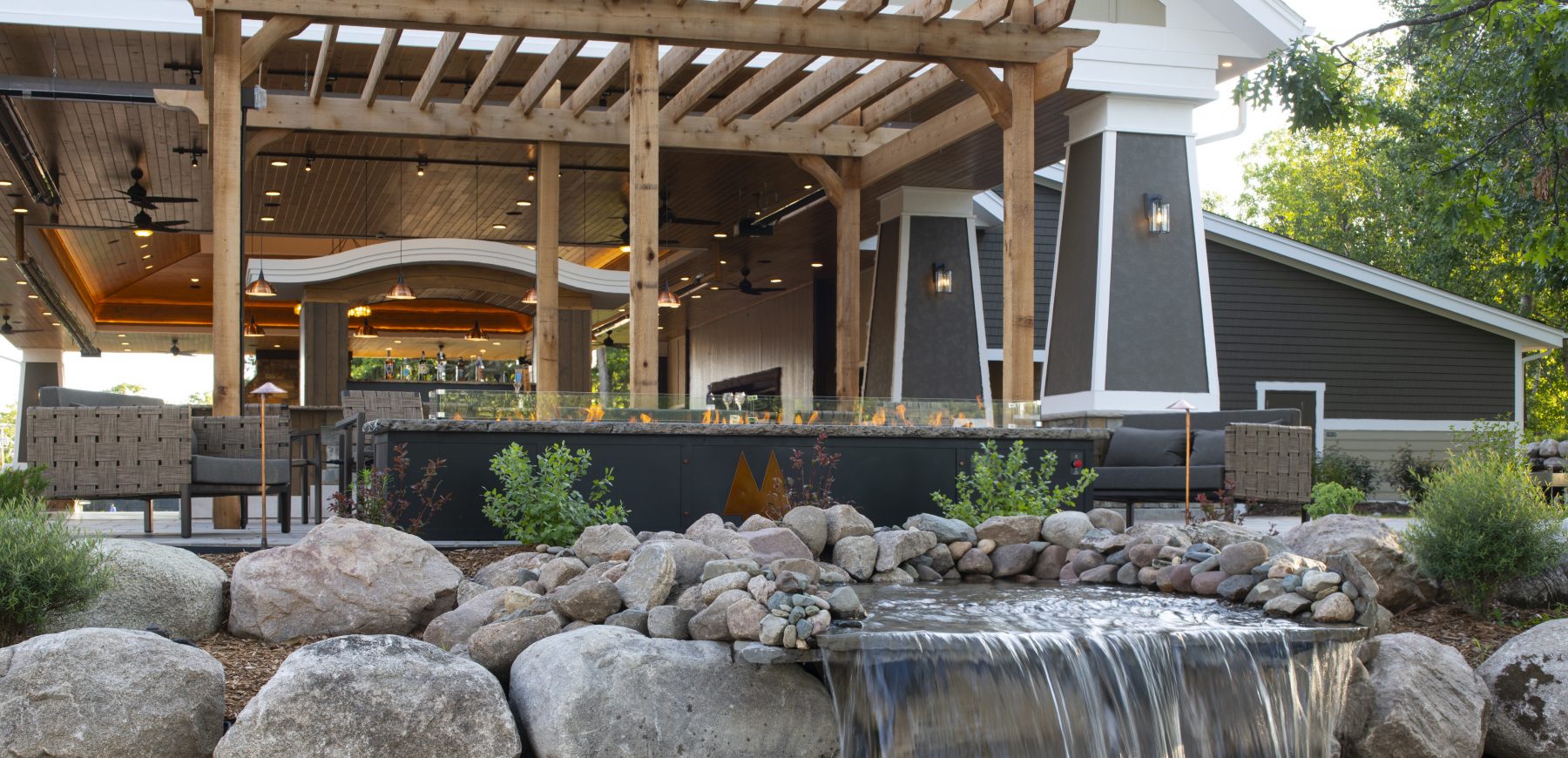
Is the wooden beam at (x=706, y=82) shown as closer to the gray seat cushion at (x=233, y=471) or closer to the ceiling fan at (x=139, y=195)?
the gray seat cushion at (x=233, y=471)

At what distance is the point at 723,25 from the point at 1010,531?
4.34m

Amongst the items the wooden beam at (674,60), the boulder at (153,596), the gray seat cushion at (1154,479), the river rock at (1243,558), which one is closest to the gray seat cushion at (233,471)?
the boulder at (153,596)

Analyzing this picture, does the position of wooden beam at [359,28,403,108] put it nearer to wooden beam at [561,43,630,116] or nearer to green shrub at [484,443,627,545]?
wooden beam at [561,43,630,116]

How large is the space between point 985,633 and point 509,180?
39.8ft

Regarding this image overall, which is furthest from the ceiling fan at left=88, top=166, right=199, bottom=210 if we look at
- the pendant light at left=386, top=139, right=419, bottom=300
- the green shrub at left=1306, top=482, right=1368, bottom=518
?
the green shrub at left=1306, top=482, right=1368, bottom=518

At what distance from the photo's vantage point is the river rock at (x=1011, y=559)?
6895 mm

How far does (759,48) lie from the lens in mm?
9797

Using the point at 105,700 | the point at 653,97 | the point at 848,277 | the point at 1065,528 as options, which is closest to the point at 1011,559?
the point at 1065,528

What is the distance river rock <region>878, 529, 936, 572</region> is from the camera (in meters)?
6.66

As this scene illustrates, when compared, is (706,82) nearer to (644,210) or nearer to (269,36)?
(644,210)

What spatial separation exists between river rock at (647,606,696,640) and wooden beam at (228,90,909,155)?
739cm

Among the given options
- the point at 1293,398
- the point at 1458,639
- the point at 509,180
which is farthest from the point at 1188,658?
the point at 1293,398

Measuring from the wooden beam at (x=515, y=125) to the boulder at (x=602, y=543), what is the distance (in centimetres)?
651

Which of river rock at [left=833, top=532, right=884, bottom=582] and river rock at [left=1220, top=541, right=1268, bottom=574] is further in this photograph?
river rock at [left=833, top=532, right=884, bottom=582]
